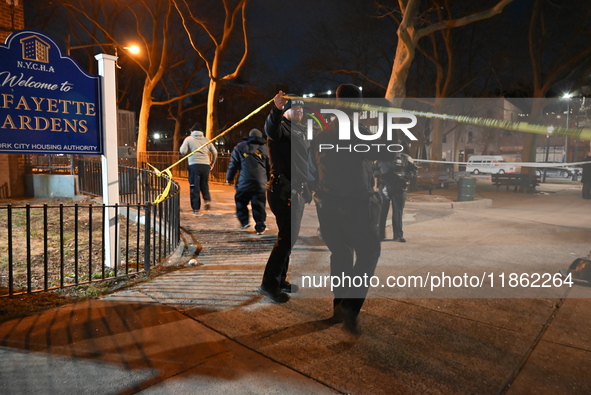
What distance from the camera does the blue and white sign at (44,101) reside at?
172 inches

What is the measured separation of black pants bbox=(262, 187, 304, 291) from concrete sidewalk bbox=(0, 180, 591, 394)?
1.02ft

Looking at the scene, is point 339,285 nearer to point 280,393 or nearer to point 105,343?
point 280,393

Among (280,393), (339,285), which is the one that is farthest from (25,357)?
(339,285)

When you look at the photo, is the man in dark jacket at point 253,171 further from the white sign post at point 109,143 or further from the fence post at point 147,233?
Result: the fence post at point 147,233

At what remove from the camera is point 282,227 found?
3.99 m

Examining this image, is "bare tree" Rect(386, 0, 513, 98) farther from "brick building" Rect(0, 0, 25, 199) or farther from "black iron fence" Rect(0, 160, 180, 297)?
"brick building" Rect(0, 0, 25, 199)

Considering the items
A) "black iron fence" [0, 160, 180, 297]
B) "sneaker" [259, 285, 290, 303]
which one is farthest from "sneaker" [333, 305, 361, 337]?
"black iron fence" [0, 160, 180, 297]

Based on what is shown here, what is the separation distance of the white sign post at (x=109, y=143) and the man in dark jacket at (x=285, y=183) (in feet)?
6.87

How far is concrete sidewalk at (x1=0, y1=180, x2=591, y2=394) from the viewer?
108 inches

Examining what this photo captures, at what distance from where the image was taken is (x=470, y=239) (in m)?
7.32

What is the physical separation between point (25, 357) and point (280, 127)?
2630 millimetres

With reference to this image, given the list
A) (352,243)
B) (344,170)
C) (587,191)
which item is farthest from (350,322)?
(587,191)

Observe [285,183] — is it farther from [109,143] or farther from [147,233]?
[109,143]

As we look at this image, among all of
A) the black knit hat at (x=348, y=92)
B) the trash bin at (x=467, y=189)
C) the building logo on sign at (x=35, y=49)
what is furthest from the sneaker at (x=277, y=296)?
the trash bin at (x=467, y=189)
